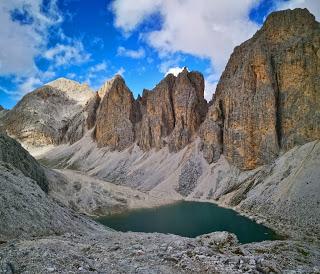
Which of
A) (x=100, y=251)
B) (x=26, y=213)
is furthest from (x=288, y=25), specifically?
(x=100, y=251)

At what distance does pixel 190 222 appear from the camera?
90.6 m

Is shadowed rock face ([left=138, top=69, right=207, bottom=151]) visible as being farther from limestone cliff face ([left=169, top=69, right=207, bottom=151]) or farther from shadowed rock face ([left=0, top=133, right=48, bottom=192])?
shadowed rock face ([left=0, top=133, right=48, bottom=192])

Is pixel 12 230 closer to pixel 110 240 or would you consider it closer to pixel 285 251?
pixel 110 240

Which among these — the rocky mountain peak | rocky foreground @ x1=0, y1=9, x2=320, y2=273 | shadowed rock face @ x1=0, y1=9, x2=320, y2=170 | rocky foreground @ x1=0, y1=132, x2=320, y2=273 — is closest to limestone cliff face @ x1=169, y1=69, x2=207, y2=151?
rocky foreground @ x1=0, y1=9, x2=320, y2=273

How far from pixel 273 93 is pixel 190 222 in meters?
62.5

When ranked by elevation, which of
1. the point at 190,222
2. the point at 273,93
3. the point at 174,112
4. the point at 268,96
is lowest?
the point at 190,222

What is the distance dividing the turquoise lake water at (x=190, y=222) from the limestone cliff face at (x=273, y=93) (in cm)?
3114

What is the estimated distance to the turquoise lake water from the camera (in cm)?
7569

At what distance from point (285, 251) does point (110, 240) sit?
18.2 meters

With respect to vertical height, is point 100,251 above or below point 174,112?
below

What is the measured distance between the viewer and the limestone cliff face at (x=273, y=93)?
122250 millimetres

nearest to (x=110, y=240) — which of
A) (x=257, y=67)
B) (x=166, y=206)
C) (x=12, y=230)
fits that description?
(x=12, y=230)

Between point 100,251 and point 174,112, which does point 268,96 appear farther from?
point 100,251

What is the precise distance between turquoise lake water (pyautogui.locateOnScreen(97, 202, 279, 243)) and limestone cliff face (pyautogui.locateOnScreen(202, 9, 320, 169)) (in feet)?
102
